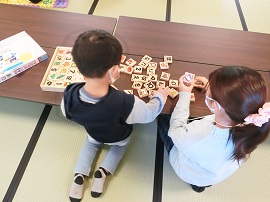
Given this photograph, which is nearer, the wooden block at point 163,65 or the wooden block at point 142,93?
the wooden block at point 142,93

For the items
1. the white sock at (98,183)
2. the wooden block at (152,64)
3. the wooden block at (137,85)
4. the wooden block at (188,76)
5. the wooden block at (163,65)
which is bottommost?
the white sock at (98,183)

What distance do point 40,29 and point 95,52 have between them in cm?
104

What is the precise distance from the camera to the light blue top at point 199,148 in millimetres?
957

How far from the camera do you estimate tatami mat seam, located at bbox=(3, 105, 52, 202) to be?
1.38 metres

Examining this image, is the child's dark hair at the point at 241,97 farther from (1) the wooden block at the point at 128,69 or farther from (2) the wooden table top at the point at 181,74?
(1) the wooden block at the point at 128,69

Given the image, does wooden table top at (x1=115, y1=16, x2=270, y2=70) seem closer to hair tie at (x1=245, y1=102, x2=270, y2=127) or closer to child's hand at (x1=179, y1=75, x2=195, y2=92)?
child's hand at (x1=179, y1=75, x2=195, y2=92)

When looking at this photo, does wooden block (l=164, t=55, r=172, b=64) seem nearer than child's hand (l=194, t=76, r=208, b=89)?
No

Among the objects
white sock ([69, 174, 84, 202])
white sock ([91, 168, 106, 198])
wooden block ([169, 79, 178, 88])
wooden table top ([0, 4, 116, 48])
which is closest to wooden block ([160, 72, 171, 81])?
wooden block ([169, 79, 178, 88])

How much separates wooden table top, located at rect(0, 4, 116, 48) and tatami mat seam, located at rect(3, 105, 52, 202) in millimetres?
505

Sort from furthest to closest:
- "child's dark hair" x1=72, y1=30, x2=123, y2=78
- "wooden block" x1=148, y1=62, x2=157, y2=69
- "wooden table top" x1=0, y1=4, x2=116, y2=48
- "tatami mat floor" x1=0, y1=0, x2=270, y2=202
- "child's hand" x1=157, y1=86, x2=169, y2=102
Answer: "wooden table top" x1=0, y1=4, x2=116, y2=48
"wooden block" x1=148, y1=62, x2=157, y2=69
"tatami mat floor" x1=0, y1=0, x2=270, y2=202
"child's hand" x1=157, y1=86, x2=169, y2=102
"child's dark hair" x1=72, y1=30, x2=123, y2=78

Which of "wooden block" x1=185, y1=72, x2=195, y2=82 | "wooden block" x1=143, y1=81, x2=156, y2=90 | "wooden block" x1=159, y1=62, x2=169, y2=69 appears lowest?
"wooden block" x1=143, y1=81, x2=156, y2=90

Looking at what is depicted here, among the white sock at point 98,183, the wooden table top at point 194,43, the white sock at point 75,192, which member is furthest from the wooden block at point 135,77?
the white sock at point 75,192

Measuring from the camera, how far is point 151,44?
1647mm

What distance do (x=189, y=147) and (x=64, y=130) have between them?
37.1 inches
